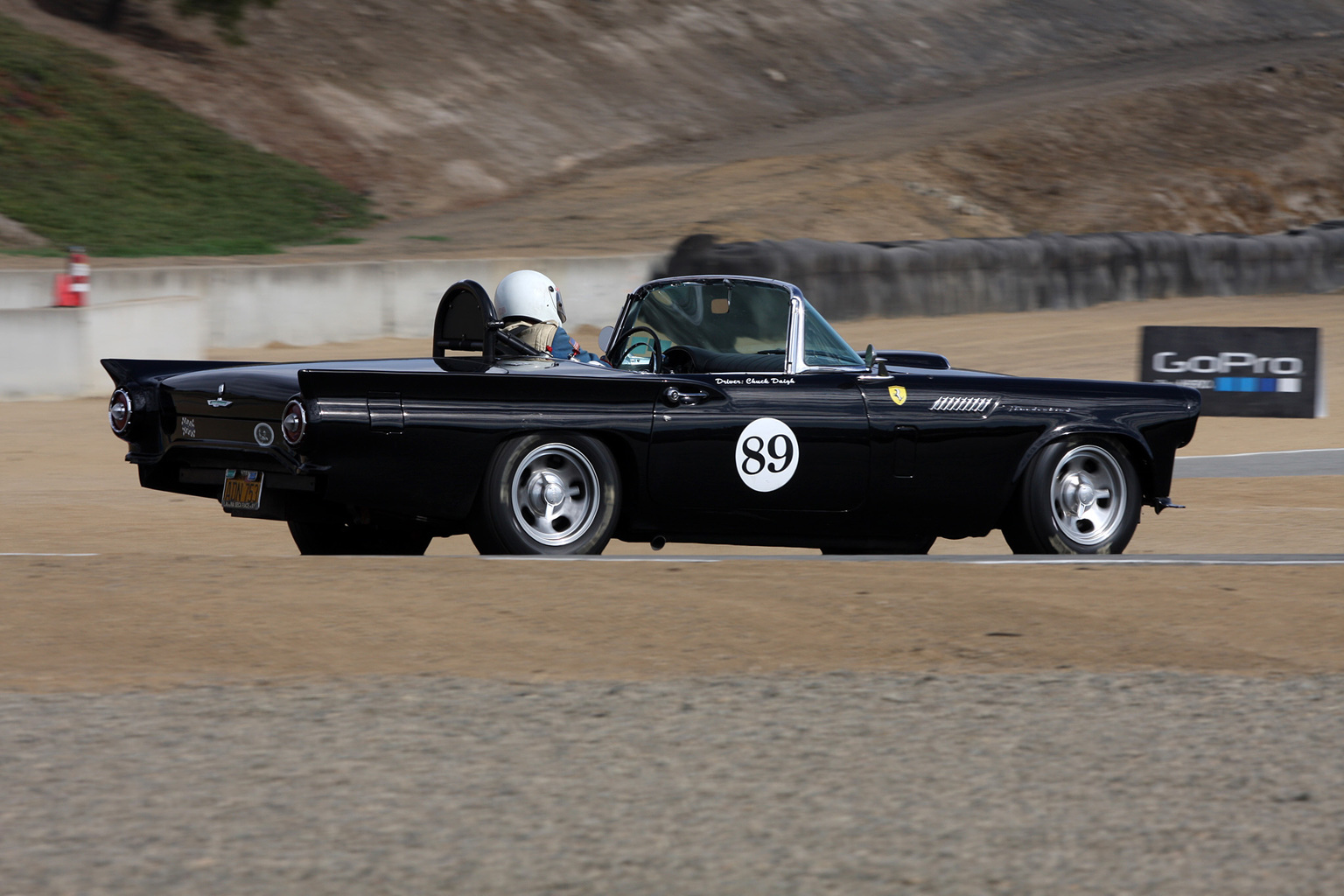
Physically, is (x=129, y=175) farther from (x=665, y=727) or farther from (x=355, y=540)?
(x=665, y=727)

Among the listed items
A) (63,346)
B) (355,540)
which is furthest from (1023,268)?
(355,540)

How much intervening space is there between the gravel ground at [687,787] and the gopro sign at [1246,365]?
36.3 ft

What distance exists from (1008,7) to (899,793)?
52.9m

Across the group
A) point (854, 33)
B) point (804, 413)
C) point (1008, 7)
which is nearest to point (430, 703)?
point (804, 413)

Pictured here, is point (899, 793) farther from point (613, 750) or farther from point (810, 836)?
point (613, 750)

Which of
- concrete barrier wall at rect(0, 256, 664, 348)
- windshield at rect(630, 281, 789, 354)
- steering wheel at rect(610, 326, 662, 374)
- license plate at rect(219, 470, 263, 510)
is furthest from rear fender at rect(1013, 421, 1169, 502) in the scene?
concrete barrier wall at rect(0, 256, 664, 348)

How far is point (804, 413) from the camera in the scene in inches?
294

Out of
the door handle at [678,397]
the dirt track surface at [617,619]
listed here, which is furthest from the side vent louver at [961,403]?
the door handle at [678,397]

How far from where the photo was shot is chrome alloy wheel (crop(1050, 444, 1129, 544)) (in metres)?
7.96

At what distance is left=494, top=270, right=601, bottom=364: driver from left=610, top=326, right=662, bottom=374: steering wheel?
96mm

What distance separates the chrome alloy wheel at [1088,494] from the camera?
26.1 ft

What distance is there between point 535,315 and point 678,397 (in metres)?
1.00

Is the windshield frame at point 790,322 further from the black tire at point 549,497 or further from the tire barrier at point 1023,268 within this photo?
the tire barrier at point 1023,268

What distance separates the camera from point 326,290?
20516 mm
